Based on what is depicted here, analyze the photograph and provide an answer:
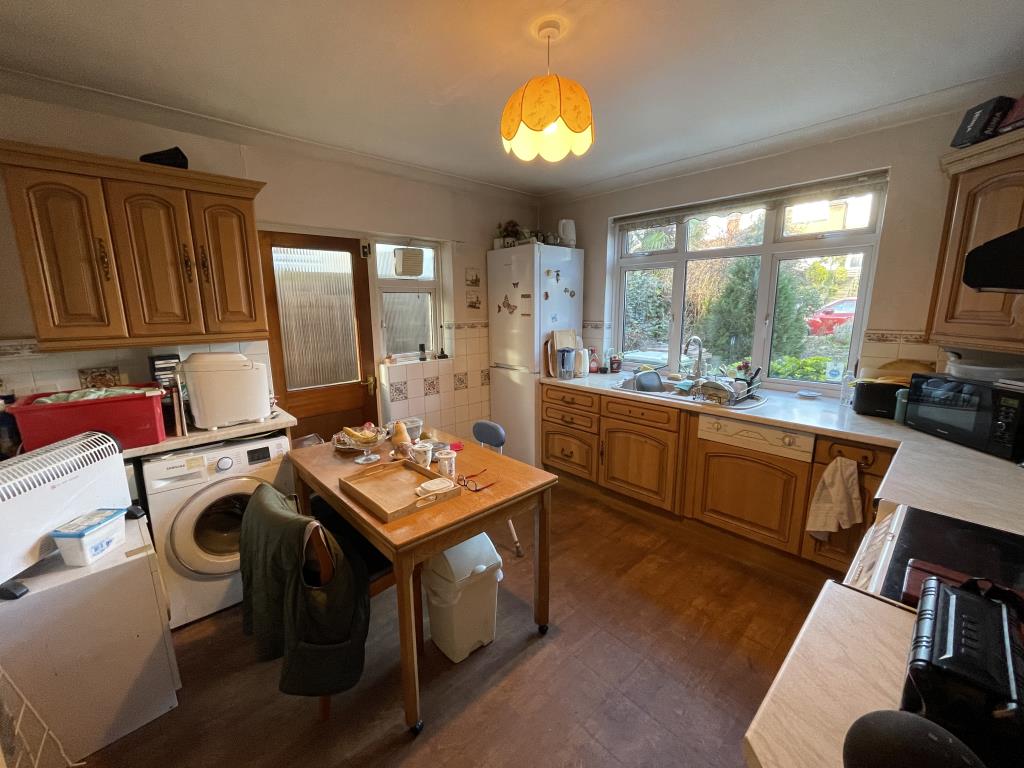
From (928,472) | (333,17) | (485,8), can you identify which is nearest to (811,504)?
(928,472)

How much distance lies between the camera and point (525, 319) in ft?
10.2

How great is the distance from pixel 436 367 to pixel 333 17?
2123 mm

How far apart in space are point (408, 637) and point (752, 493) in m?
1.85

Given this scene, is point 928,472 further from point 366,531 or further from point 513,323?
point 513,323

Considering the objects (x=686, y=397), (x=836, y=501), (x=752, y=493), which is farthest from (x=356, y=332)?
(x=836, y=501)

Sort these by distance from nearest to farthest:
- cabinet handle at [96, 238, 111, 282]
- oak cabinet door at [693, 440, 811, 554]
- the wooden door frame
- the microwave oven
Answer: the microwave oven → cabinet handle at [96, 238, 111, 282] → oak cabinet door at [693, 440, 811, 554] → the wooden door frame

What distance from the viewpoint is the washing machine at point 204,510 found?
5.56 ft

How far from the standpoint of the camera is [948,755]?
379 mm

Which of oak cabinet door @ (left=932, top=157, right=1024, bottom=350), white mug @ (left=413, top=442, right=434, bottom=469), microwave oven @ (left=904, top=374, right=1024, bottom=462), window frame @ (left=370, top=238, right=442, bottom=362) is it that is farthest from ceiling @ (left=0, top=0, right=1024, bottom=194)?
white mug @ (left=413, top=442, right=434, bottom=469)

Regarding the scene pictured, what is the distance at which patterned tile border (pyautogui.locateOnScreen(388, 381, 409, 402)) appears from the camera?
2.94 meters

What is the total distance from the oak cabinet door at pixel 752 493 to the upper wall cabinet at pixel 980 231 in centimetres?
82

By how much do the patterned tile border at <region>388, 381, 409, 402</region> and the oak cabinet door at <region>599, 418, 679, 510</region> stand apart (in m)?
1.43

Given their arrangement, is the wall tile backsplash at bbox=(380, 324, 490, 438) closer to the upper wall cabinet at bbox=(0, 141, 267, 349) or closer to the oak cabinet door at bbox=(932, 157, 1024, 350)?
the upper wall cabinet at bbox=(0, 141, 267, 349)

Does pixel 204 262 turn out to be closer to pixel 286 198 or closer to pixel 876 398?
pixel 286 198
